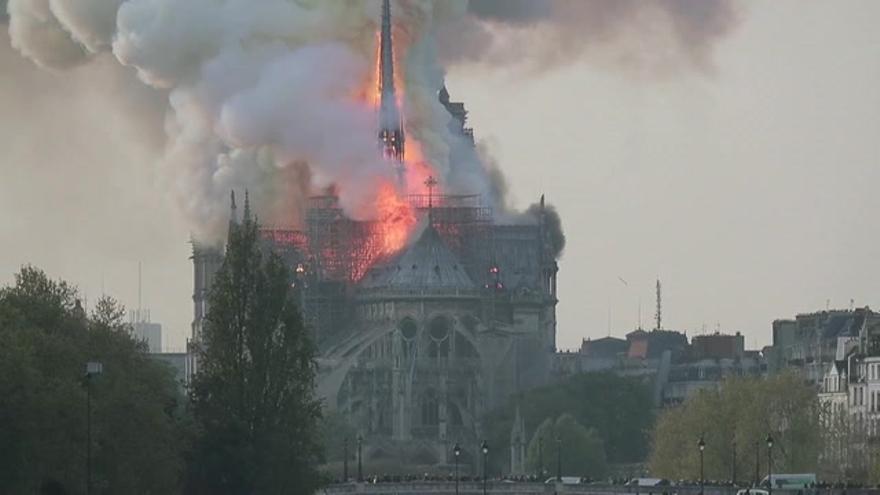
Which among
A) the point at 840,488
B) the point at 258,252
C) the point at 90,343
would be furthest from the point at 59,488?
the point at 840,488

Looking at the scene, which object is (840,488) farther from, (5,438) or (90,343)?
(5,438)

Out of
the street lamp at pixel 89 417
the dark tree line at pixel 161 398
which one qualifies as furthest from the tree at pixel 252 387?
the street lamp at pixel 89 417

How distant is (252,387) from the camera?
171125 mm

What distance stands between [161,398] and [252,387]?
4.69 metres

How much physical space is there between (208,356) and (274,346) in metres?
2.25

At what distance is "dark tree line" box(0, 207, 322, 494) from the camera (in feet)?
502

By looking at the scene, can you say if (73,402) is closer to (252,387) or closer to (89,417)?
(89,417)

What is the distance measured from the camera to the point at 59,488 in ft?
468

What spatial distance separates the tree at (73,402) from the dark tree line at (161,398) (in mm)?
41

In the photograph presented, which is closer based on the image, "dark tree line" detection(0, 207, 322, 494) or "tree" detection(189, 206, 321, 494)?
"dark tree line" detection(0, 207, 322, 494)

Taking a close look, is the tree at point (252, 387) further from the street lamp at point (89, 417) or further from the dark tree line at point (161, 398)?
the street lamp at point (89, 417)

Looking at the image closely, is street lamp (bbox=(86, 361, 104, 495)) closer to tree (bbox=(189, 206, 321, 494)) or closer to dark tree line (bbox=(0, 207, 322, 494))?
dark tree line (bbox=(0, 207, 322, 494))

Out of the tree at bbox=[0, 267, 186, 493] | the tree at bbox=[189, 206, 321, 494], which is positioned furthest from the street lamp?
the tree at bbox=[189, 206, 321, 494]

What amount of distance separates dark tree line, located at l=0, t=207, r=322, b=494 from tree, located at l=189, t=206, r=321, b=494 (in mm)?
33
